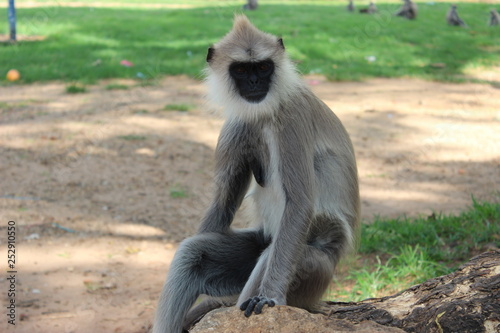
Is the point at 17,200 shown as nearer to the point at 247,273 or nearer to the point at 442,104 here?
the point at 247,273

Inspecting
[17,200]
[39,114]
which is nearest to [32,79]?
[39,114]

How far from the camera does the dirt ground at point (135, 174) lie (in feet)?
13.8

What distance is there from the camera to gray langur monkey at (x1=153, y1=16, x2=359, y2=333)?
285 cm

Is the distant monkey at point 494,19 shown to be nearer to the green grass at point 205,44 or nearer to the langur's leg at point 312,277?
the green grass at point 205,44

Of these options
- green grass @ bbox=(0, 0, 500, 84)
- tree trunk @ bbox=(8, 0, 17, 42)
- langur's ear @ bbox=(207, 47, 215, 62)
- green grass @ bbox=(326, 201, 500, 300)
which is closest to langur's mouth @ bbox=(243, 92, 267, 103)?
langur's ear @ bbox=(207, 47, 215, 62)

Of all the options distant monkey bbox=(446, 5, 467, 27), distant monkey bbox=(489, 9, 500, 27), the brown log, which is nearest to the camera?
the brown log

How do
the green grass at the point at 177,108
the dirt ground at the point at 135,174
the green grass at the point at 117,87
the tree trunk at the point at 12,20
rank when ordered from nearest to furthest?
the dirt ground at the point at 135,174 < the green grass at the point at 177,108 < the green grass at the point at 117,87 < the tree trunk at the point at 12,20

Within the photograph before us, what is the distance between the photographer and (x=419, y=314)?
2566 millimetres

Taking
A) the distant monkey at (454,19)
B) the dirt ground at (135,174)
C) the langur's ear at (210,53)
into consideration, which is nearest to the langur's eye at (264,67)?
Answer: the langur's ear at (210,53)

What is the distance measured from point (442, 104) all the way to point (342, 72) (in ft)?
7.72

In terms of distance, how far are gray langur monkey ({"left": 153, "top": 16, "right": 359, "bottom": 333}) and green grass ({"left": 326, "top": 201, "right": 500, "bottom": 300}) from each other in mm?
1014

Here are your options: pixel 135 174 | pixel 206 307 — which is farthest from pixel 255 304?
pixel 135 174

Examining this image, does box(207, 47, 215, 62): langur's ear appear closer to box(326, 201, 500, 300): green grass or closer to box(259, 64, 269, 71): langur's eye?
box(259, 64, 269, 71): langur's eye

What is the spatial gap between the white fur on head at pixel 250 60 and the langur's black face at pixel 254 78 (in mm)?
21
